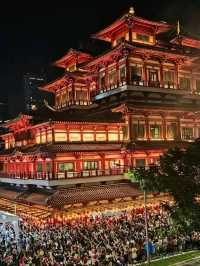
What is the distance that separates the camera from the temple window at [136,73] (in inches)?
1828

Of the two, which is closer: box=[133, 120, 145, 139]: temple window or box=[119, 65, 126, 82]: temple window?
box=[133, 120, 145, 139]: temple window

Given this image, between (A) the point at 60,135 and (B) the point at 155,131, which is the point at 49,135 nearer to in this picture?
(A) the point at 60,135

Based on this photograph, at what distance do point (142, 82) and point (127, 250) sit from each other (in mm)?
25774

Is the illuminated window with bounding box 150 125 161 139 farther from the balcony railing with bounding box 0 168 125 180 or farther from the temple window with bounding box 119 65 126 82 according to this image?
the temple window with bounding box 119 65 126 82

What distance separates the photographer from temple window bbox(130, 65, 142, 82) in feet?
152

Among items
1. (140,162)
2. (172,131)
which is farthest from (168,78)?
(140,162)

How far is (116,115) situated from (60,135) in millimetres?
7089

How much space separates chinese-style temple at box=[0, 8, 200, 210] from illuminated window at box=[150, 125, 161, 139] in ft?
0.39

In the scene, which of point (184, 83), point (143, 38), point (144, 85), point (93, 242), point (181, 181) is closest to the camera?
point (181, 181)

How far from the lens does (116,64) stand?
4788cm

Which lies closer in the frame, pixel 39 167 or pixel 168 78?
pixel 39 167

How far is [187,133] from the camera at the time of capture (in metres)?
49.7

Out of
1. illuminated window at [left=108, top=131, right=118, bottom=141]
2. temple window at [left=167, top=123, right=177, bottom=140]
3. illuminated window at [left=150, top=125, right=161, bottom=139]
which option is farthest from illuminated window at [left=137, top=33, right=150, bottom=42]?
illuminated window at [left=108, top=131, right=118, bottom=141]

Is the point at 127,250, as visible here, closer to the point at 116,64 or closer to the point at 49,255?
the point at 49,255
